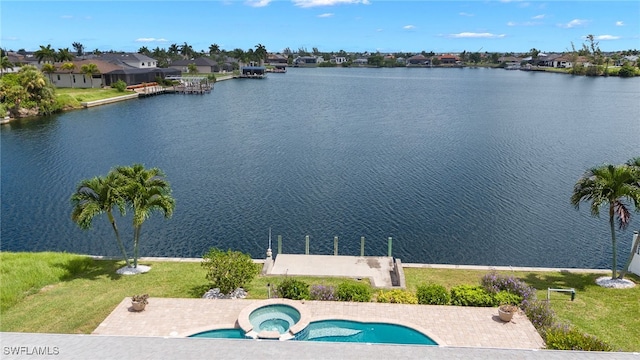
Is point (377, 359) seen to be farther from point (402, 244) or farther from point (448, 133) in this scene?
point (448, 133)

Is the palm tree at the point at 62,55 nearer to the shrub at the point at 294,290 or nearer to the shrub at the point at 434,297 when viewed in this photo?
the shrub at the point at 294,290

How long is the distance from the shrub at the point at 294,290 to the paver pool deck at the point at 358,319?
0.54 metres

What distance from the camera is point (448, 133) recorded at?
231ft

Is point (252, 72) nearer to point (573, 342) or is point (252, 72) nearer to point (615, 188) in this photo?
point (615, 188)

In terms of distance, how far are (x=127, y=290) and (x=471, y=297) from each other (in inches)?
634

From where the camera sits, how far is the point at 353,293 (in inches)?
832

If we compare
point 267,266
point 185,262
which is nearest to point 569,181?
point 267,266

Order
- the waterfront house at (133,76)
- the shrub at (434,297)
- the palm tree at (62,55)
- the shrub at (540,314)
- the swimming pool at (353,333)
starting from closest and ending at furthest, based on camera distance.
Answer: the swimming pool at (353,333) → the shrub at (540,314) → the shrub at (434,297) → the waterfront house at (133,76) → the palm tree at (62,55)

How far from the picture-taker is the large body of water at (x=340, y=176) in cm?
3266

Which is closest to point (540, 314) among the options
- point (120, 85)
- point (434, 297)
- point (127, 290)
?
point (434, 297)

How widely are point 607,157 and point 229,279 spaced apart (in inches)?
2073

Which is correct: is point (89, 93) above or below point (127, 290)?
above

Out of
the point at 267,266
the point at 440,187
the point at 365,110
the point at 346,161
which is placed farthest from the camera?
the point at 365,110

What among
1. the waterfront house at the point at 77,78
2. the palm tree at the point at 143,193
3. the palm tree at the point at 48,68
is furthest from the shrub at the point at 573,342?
the palm tree at the point at 48,68
